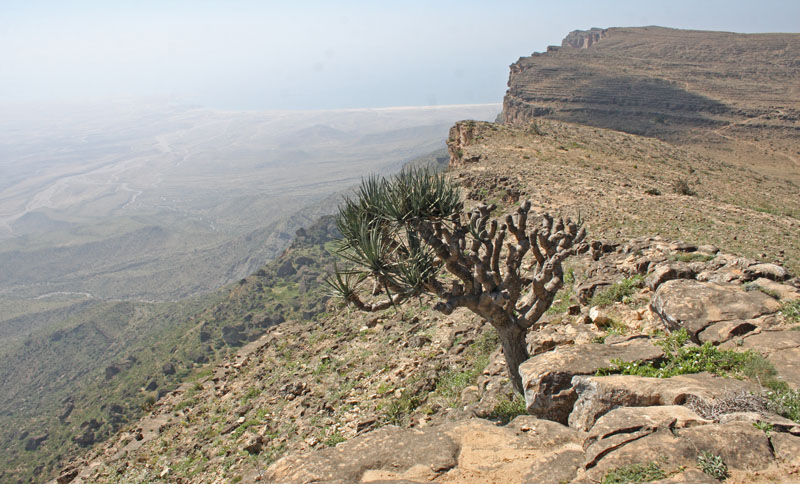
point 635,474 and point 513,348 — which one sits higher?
point 635,474

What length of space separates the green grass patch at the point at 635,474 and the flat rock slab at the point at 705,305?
3888mm

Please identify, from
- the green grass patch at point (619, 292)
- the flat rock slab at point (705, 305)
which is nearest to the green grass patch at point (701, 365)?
the flat rock slab at point (705, 305)

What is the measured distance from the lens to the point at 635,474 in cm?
430

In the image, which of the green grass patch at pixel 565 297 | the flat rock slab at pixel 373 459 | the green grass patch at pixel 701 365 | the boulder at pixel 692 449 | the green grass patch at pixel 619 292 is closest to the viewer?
the boulder at pixel 692 449

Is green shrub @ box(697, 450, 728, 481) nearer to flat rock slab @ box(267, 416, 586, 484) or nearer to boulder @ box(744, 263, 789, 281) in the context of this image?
flat rock slab @ box(267, 416, 586, 484)

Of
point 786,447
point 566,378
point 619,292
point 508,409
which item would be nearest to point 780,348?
point 786,447

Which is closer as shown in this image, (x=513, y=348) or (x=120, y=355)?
(x=513, y=348)

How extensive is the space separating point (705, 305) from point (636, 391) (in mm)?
3098

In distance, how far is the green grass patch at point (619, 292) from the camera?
10328 mm

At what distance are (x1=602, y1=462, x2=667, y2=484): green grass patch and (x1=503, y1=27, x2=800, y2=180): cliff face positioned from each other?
176 feet

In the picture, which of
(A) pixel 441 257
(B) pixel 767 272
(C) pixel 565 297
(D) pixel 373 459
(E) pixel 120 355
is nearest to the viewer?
(D) pixel 373 459

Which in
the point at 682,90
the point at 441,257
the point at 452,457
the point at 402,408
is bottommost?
the point at 402,408

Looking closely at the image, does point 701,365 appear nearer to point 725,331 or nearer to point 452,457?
point 725,331

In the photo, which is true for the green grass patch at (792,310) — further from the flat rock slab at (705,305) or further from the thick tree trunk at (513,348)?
the thick tree trunk at (513,348)
